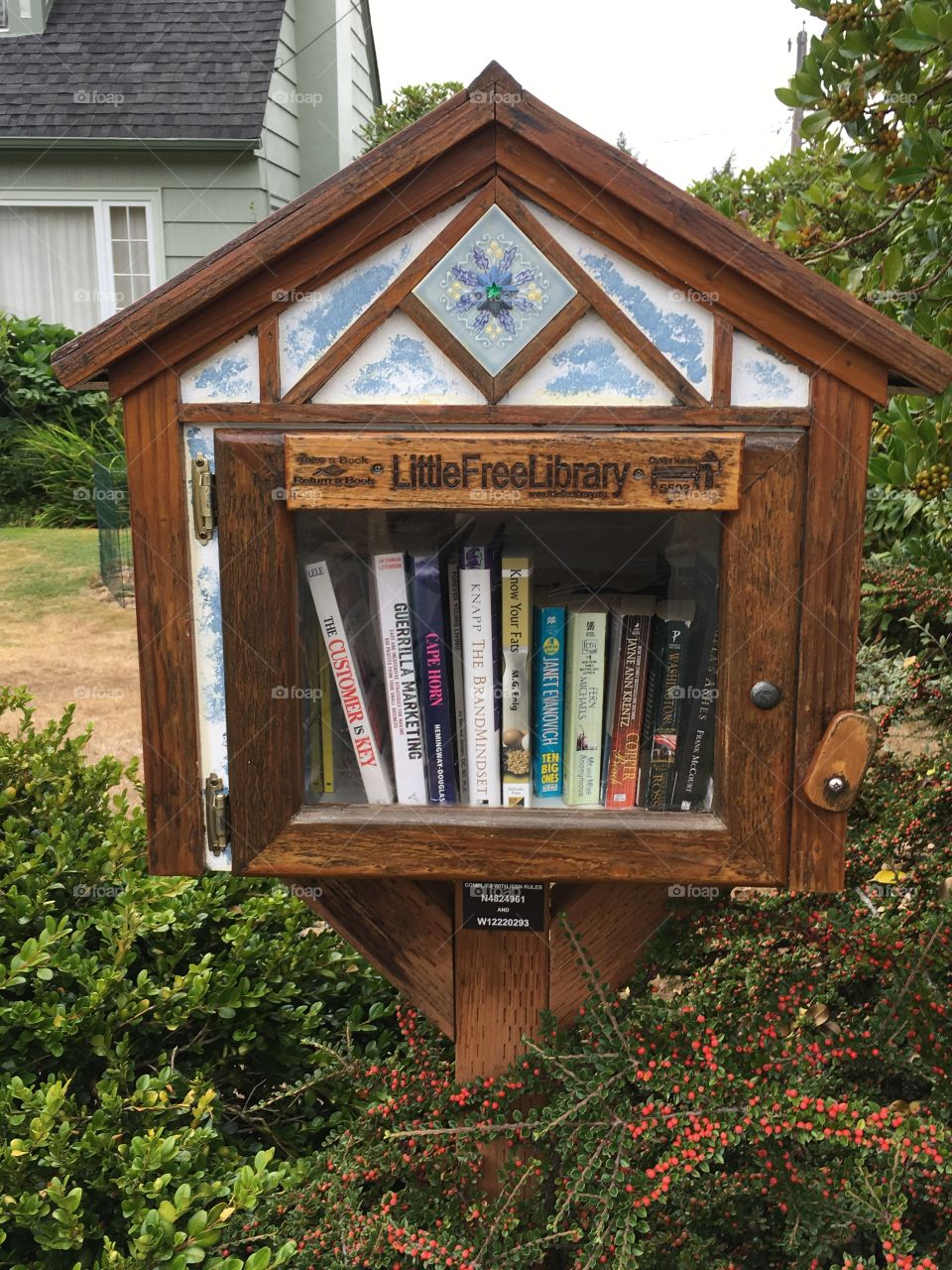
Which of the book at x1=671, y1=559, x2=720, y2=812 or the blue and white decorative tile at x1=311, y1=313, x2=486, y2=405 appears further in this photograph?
the book at x1=671, y1=559, x2=720, y2=812

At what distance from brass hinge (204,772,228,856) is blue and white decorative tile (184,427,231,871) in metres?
0.01

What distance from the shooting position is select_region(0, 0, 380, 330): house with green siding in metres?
7.41

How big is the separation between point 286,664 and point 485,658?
28cm

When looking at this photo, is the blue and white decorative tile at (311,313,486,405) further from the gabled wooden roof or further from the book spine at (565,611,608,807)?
the book spine at (565,611,608,807)

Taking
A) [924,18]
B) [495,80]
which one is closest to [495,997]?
[495,80]

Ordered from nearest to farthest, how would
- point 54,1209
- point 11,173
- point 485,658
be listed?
point 485,658 < point 54,1209 < point 11,173

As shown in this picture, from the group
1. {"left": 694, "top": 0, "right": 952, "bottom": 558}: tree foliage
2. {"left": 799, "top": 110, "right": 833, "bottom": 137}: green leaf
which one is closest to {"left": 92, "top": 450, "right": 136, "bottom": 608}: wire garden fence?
{"left": 694, "top": 0, "right": 952, "bottom": 558}: tree foliage

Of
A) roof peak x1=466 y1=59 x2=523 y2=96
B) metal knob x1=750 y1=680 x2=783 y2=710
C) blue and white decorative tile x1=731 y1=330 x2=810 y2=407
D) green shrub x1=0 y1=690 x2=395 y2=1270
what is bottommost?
green shrub x1=0 y1=690 x2=395 y2=1270

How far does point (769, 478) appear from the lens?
4.49 ft

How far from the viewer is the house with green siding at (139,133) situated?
7414 mm

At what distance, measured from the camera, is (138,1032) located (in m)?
2.11

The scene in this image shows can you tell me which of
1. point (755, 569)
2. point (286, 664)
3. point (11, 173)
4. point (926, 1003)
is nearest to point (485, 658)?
point (286, 664)

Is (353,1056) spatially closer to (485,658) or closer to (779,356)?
(485,658)

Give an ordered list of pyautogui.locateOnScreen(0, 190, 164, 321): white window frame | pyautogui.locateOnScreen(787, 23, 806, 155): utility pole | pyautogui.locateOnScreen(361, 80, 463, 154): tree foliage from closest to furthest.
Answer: pyautogui.locateOnScreen(787, 23, 806, 155): utility pole < pyautogui.locateOnScreen(0, 190, 164, 321): white window frame < pyautogui.locateOnScreen(361, 80, 463, 154): tree foliage
